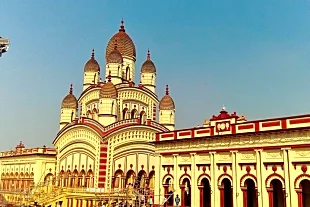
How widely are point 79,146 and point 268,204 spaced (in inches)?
819

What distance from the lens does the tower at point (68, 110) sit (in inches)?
1775

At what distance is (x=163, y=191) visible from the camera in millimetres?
28109

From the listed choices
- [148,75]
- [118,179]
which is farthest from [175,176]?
[148,75]

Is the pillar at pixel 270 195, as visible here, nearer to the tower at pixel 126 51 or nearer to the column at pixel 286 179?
the column at pixel 286 179

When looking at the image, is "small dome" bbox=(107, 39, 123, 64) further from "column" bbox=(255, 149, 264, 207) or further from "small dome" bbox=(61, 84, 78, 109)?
"column" bbox=(255, 149, 264, 207)

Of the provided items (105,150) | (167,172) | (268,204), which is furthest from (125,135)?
(268,204)

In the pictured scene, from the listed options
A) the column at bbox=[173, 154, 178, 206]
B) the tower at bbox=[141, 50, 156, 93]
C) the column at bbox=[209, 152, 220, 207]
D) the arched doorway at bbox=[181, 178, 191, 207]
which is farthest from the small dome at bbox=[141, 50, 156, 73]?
the column at bbox=[209, 152, 220, 207]

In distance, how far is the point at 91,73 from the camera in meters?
44.6

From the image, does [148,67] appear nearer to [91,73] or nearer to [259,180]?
[91,73]

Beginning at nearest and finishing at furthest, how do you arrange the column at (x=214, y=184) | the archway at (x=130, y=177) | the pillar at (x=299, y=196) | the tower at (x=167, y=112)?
the pillar at (x=299, y=196), the column at (x=214, y=184), the archway at (x=130, y=177), the tower at (x=167, y=112)

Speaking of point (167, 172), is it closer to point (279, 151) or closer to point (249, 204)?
point (249, 204)

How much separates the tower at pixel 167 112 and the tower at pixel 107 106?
734 centimetres

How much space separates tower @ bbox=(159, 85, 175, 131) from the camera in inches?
1636

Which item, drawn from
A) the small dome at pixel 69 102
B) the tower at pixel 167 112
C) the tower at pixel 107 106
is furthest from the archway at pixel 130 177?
the small dome at pixel 69 102
